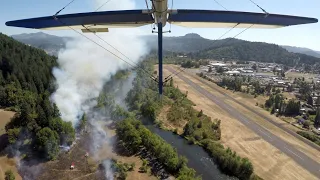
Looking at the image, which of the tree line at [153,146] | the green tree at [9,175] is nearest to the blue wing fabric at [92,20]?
the tree line at [153,146]

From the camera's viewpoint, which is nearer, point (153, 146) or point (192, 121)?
point (153, 146)

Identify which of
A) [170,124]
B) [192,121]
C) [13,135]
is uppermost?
[13,135]

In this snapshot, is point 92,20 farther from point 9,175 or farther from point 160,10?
point 9,175

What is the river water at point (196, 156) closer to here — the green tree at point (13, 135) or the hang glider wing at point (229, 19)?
the green tree at point (13, 135)

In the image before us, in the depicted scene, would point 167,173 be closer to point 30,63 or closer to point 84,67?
point 84,67

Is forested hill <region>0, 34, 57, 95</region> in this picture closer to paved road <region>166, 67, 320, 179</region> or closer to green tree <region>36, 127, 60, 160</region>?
green tree <region>36, 127, 60, 160</region>

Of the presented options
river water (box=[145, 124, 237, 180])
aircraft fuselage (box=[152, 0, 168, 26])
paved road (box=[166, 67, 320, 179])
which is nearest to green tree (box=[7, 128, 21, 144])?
river water (box=[145, 124, 237, 180])

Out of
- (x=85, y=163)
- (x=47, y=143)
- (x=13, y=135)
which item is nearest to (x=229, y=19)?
(x=85, y=163)
